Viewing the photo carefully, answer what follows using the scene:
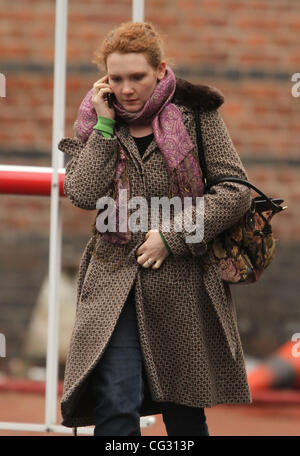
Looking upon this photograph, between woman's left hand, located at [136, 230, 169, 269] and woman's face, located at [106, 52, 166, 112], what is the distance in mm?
358

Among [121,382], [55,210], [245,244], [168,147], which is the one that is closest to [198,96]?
[168,147]

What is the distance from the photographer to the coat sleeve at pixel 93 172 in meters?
3.25

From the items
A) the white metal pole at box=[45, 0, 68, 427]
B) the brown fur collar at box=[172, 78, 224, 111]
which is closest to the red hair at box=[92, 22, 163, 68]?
the brown fur collar at box=[172, 78, 224, 111]

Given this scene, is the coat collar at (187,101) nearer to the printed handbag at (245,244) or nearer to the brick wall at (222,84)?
the printed handbag at (245,244)

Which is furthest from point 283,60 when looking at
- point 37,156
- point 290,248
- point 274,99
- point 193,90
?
point 193,90

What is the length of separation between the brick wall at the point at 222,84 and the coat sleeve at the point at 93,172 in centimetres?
330

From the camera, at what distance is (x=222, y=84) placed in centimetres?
664

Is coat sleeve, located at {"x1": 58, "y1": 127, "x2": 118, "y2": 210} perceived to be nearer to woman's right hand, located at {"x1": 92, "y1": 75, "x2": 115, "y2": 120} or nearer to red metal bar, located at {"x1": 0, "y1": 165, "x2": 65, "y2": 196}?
woman's right hand, located at {"x1": 92, "y1": 75, "x2": 115, "y2": 120}

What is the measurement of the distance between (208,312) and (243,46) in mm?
3476

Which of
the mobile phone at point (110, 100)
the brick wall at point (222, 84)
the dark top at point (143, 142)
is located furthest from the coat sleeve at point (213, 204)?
the brick wall at point (222, 84)

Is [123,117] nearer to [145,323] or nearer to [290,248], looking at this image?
[145,323]

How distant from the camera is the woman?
326 cm

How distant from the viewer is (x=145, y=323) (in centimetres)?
332
